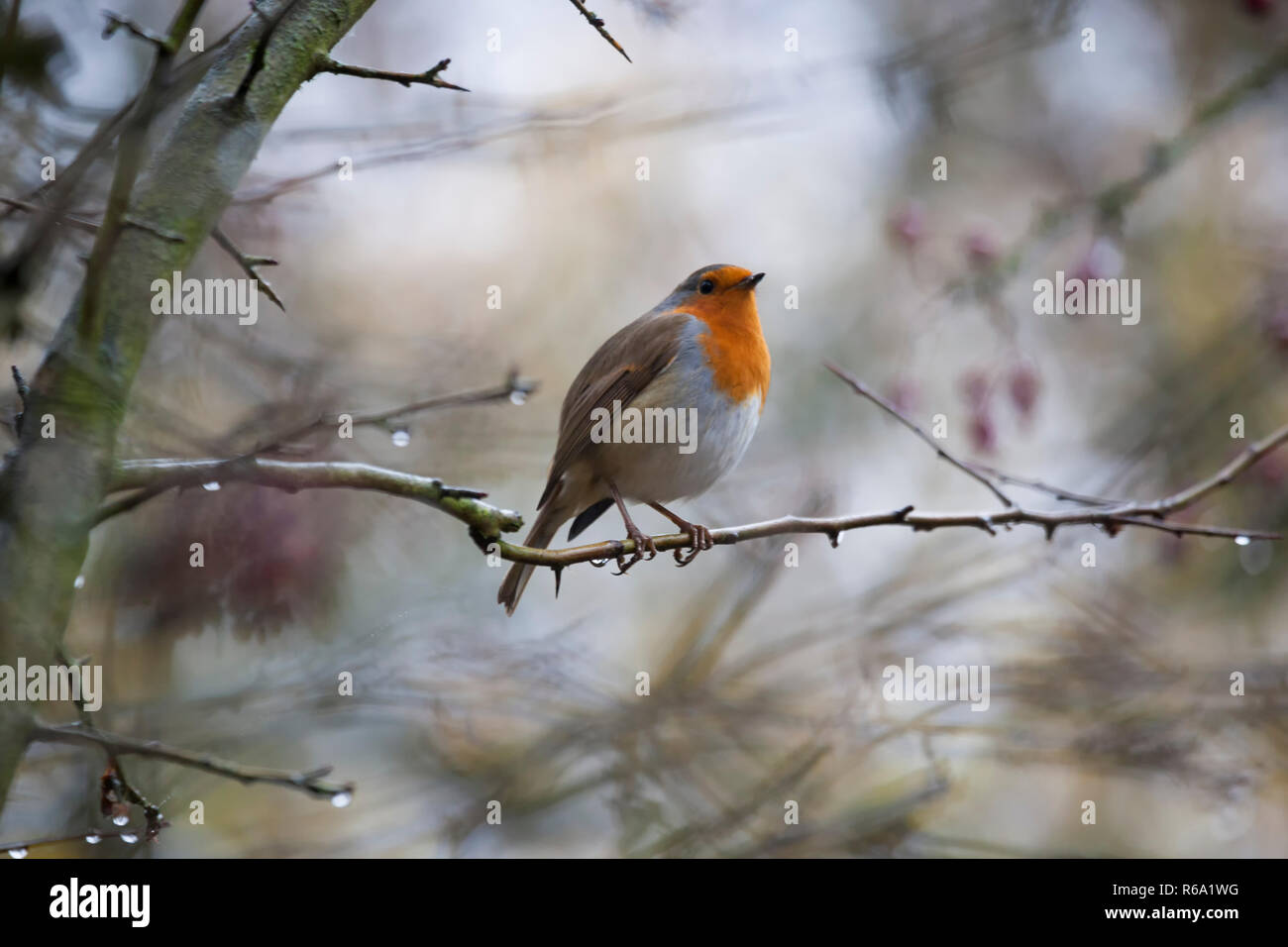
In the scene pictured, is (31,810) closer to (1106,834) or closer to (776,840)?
(776,840)

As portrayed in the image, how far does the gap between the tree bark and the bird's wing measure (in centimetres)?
176

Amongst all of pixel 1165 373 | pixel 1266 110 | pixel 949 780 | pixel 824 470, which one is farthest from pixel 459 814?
pixel 1266 110

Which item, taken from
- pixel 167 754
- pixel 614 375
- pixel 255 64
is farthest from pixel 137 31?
pixel 614 375

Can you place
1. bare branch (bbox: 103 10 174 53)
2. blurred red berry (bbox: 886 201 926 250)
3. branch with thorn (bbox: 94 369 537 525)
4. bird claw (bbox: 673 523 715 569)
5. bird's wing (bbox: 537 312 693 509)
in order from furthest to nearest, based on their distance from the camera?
1. blurred red berry (bbox: 886 201 926 250)
2. bird's wing (bbox: 537 312 693 509)
3. bird claw (bbox: 673 523 715 569)
4. branch with thorn (bbox: 94 369 537 525)
5. bare branch (bbox: 103 10 174 53)

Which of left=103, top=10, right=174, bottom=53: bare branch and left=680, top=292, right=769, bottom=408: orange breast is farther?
left=680, top=292, right=769, bottom=408: orange breast

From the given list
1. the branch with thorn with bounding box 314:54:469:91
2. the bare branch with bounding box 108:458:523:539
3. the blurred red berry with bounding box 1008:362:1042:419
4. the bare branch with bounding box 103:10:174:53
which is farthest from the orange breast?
the bare branch with bounding box 103:10:174:53

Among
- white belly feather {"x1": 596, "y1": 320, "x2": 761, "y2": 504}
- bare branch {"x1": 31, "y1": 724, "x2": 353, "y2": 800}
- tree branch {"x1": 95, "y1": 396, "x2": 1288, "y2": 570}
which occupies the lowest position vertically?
bare branch {"x1": 31, "y1": 724, "x2": 353, "y2": 800}

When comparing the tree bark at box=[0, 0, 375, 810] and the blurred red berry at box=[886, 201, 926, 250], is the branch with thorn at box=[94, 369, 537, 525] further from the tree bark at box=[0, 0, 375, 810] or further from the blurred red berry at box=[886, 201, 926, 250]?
the blurred red berry at box=[886, 201, 926, 250]

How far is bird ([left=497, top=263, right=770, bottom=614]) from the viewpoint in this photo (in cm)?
330

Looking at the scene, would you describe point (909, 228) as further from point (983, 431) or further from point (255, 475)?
point (255, 475)

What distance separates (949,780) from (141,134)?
2788mm

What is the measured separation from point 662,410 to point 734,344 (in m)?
0.33

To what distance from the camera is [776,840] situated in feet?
9.99

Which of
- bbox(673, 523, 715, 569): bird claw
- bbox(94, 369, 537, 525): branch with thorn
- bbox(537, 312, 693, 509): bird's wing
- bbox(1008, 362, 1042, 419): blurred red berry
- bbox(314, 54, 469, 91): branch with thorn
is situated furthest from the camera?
bbox(1008, 362, 1042, 419): blurred red berry
